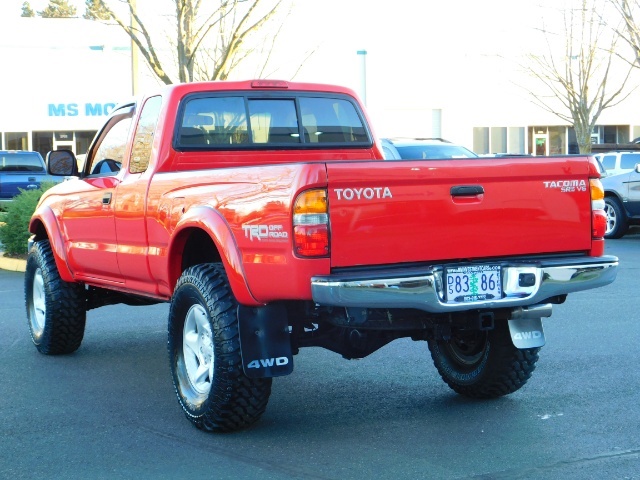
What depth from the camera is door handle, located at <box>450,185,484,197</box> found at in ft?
17.3

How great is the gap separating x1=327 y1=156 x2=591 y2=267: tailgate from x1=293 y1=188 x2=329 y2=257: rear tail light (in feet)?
0.13

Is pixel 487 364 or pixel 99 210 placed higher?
pixel 99 210

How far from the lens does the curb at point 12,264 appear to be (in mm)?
14844

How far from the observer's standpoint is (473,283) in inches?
208

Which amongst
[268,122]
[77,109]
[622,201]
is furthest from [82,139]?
[268,122]

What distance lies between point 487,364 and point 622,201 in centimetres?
1304

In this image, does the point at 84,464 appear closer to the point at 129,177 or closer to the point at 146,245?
the point at 146,245

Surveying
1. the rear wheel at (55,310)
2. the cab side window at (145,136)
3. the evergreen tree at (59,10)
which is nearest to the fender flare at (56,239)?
the rear wheel at (55,310)

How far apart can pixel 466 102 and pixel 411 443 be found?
134ft

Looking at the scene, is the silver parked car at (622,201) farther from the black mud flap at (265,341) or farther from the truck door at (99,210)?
the black mud flap at (265,341)

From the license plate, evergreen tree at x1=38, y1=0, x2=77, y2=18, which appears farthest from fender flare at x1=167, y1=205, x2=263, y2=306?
evergreen tree at x1=38, y1=0, x2=77, y2=18

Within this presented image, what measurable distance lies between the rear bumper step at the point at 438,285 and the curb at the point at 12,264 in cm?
1059

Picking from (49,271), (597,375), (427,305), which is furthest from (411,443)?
(49,271)

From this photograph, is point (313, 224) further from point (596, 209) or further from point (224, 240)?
point (596, 209)
